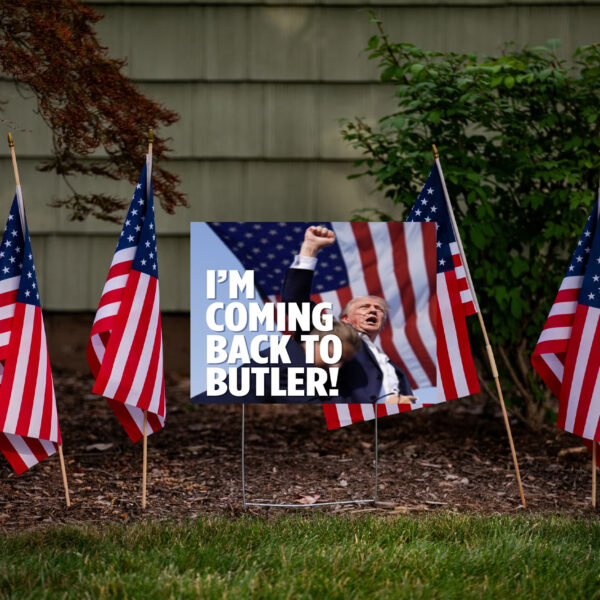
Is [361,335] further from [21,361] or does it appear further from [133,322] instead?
[21,361]

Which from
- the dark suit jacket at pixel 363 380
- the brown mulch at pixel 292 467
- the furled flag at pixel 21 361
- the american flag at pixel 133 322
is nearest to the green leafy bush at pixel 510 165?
the brown mulch at pixel 292 467

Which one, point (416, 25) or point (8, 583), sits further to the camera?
point (416, 25)

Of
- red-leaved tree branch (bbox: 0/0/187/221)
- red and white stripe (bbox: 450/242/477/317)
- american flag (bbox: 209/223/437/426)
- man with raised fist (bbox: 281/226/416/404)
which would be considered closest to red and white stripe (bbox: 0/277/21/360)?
red-leaved tree branch (bbox: 0/0/187/221)

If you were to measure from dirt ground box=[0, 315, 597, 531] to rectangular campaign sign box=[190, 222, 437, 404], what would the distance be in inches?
28.8

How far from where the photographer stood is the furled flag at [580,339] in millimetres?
4402

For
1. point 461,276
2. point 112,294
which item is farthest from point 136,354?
point 461,276

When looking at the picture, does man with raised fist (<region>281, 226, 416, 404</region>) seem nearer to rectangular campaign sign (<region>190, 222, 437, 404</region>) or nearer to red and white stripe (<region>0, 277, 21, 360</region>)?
rectangular campaign sign (<region>190, 222, 437, 404</region>)

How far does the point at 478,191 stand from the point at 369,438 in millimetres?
2136

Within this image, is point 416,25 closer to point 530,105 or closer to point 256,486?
point 530,105

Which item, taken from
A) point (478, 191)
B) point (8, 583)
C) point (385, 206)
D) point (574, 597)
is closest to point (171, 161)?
point (385, 206)

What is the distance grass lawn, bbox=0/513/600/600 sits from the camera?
312 centimetres

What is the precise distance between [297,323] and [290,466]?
138 cm

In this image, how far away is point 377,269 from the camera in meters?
4.54

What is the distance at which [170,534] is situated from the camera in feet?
12.5
